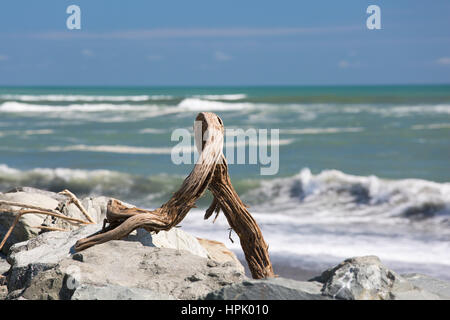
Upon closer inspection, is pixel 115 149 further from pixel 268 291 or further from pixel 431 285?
pixel 268 291

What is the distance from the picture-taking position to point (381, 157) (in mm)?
13633

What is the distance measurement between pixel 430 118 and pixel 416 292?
2197 cm

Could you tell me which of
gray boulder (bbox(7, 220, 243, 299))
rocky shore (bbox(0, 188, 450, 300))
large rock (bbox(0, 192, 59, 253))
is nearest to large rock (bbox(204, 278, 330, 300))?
rocky shore (bbox(0, 188, 450, 300))

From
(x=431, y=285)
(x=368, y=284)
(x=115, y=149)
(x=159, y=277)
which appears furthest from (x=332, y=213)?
(x=115, y=149)

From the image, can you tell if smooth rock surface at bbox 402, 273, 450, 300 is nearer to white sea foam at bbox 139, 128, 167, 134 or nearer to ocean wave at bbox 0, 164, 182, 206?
ocean wave at bbox 0, 164, 182, 206

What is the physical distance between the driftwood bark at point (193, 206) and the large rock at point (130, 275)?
0.13 meters

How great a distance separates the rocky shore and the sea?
→ 0.91 meters

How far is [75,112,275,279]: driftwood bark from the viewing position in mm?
→ 3131

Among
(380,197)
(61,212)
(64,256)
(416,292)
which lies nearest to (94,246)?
(64,256)

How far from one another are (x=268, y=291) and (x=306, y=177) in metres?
8.52

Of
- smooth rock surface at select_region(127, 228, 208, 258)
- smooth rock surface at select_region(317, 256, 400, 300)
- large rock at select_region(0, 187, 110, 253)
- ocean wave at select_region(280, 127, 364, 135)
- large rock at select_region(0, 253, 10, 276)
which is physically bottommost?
large rock at select_region(0, 253, 10, 276)

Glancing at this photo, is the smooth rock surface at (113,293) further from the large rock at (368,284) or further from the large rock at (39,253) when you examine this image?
the large rock at (368,284)

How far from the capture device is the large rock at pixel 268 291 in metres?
2.42

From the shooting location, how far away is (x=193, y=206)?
126 inches
